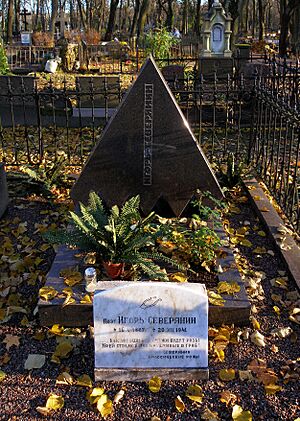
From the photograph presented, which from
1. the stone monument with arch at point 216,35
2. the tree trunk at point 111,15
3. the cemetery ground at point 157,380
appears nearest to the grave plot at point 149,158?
the cemetery ground at point 157,380

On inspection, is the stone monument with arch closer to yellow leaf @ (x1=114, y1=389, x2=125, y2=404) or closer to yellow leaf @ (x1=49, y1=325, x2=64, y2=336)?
yellow leaf @ (x1=49, y1=325, x2=64, y2=336)

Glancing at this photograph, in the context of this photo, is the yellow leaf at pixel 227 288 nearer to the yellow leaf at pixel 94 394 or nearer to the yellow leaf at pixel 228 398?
the yellow leaf at pixel 228 398

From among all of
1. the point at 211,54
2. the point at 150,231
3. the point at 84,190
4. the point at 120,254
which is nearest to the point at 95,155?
the point at 84,190

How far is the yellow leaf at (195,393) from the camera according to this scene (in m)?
2.81

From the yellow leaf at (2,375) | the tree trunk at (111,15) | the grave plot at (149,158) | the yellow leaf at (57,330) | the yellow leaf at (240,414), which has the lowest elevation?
the yellow leaf at (240,414)

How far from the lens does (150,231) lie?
13.9 ft

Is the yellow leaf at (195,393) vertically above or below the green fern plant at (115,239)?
below

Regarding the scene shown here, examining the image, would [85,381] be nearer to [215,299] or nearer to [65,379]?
[65,379]

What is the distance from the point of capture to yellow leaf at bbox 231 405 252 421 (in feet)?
8.75

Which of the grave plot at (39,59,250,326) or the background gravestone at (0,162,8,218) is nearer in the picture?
the grave plot at (39,59,250,326)

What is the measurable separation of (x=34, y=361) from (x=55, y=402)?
0.41 meters

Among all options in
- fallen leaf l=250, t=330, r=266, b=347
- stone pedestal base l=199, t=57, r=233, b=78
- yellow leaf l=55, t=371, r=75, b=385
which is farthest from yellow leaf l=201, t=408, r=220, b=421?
stone pedestal base l=199, t=57, r=233, b=78

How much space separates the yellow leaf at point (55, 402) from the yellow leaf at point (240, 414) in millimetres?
962

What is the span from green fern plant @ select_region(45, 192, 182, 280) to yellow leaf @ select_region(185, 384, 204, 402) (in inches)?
32.5
